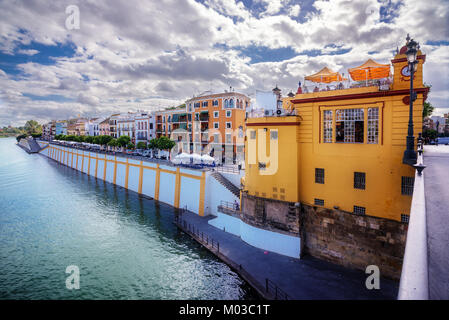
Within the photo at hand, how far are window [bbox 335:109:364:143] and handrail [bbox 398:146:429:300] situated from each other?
12.6 metres

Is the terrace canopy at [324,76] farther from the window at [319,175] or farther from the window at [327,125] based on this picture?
the window at [319,175]

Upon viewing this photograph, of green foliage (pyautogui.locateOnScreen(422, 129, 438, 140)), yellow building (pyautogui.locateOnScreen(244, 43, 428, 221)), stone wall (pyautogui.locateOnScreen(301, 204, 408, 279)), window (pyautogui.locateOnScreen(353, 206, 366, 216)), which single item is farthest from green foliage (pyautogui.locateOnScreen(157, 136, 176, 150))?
green foliage (pyautogui.locateOnScreen(422, 129, 438, 140))

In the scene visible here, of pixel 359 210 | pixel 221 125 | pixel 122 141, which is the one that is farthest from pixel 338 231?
pixel 122 141

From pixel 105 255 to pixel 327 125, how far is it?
20.5m

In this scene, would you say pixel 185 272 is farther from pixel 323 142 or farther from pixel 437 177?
pixel 437 177

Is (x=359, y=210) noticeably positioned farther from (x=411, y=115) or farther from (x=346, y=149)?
(x=411, y=115)

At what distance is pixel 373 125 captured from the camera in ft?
50.2

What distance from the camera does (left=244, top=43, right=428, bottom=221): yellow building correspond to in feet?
47.4

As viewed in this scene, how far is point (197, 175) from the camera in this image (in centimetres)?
2920

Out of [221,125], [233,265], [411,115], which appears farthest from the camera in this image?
[221,125]

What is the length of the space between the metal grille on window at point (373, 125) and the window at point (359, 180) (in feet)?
7.29

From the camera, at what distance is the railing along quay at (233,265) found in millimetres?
13938

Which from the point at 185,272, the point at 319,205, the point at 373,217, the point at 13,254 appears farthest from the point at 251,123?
the point at 13,254

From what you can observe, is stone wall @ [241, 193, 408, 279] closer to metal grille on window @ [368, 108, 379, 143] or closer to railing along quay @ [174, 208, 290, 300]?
Result: railing along quay @ [174, 208, 290, 300]
